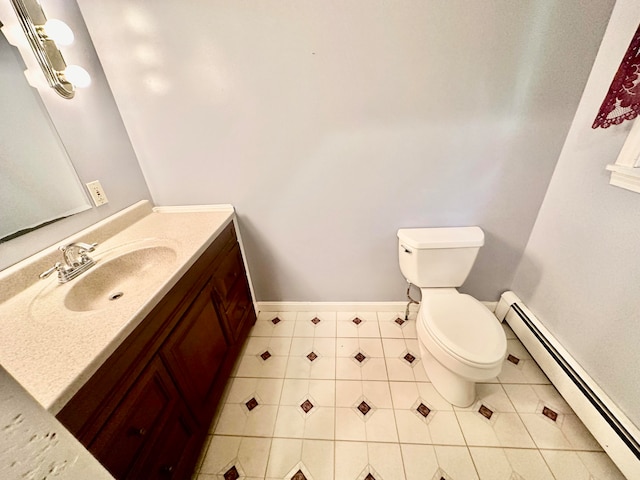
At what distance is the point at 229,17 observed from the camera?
1.11 m

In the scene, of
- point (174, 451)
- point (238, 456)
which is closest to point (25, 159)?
point (174, 451)

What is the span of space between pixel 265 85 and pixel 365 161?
2.03 feet

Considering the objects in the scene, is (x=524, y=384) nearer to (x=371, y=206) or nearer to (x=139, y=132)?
(x=371, y=206)

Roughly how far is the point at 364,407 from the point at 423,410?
0.94 feet

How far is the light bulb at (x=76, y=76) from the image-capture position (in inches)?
41.6

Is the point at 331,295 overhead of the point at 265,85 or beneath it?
beneath

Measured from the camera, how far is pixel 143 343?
30.5 inches

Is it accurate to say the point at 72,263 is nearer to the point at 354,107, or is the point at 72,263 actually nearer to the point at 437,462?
the point at 354,107

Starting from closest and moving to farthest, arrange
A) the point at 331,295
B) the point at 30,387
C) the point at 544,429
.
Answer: the point at 30,387 → the point at 544,429 → the point at 331,295

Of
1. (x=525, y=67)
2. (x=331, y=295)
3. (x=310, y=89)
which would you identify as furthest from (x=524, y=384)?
(x=310, y=89)

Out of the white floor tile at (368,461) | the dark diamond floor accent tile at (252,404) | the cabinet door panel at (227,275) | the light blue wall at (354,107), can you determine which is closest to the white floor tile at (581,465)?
the white floor tile at (368,461)

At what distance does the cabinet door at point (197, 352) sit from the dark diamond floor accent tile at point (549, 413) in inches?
62.3

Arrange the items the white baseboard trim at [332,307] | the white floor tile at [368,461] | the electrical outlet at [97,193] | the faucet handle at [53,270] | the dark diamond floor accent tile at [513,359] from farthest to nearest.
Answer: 1. the white baseboard trim at [332,307]
2. the dark diamond floor accent tile at [513,359]
3. the electrical outlet at [97,193]
4. the white floor tile at [368,461]
5. the faucet handle at [53,270]

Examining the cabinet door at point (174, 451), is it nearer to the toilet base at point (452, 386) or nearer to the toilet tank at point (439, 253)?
the toilet base at point (452, 386)
